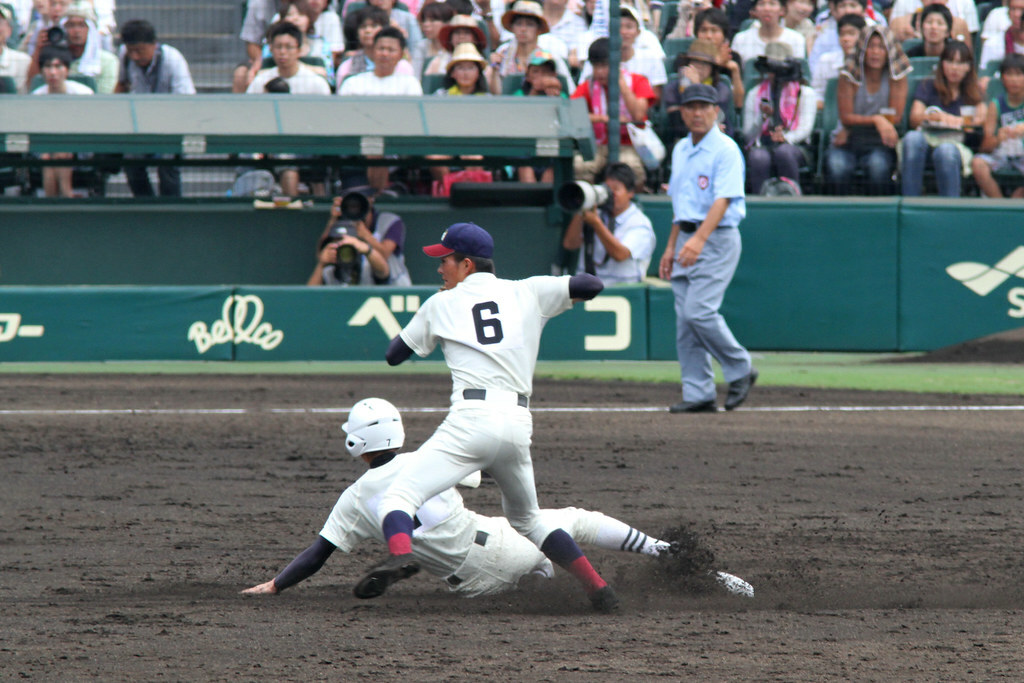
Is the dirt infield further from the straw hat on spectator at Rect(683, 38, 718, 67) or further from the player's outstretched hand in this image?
the straw hat on spectator at Rect(683, 38, 718, 67)

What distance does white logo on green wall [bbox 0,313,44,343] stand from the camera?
12.5m

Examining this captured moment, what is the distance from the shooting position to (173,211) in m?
13.6

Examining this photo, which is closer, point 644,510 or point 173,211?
point 644,510

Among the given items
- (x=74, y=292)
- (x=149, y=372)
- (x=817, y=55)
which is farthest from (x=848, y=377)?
(x=74, y=292)

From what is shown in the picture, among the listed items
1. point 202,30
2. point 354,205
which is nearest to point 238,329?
point 354,205

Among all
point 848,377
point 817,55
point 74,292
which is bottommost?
point 848,377

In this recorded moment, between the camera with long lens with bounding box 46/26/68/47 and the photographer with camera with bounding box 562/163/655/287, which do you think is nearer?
the photographer with camera with bounding box 562/163/655/287

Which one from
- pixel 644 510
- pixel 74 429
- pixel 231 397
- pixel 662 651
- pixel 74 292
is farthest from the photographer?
pixel 74 292

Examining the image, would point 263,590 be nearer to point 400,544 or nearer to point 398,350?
point 400,544

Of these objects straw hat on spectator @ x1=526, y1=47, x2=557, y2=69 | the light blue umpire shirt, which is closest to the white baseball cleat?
the light blue umpire shirt

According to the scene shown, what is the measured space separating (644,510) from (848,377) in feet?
18.1

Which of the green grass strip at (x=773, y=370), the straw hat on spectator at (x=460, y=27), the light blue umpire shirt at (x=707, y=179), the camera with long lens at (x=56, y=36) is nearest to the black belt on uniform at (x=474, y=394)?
the light blue umpire shirt at (x=707, y=179)

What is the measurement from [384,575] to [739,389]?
17.7 ft

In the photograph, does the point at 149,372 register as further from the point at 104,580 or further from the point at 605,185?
the point at 104,580
